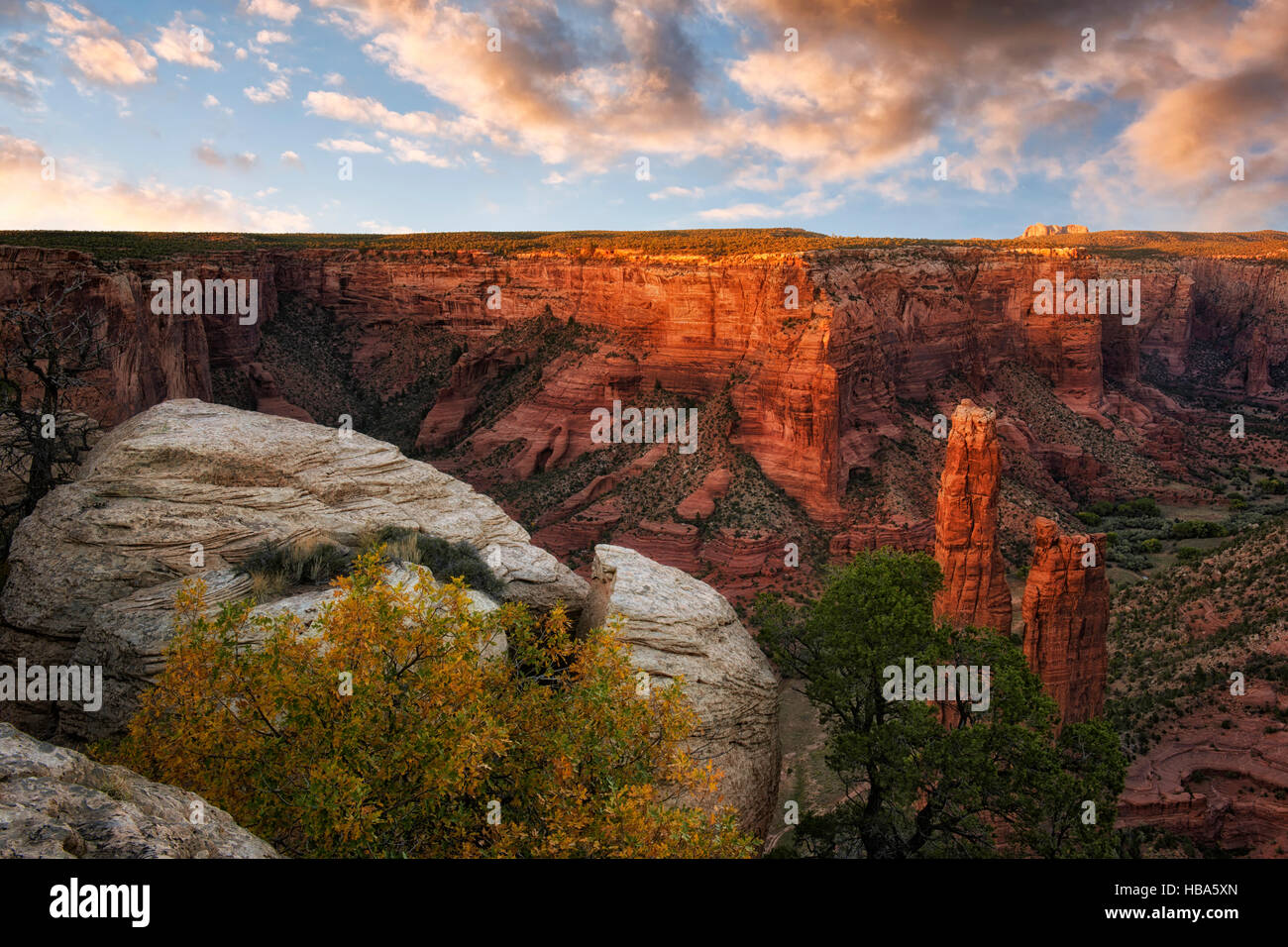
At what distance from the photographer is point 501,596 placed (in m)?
16.1

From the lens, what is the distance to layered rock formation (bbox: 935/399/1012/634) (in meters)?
27.6

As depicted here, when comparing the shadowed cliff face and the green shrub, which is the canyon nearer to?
the shadowed cliff face

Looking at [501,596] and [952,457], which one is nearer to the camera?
[501,596]

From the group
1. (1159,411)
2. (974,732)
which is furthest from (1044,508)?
(974,732)

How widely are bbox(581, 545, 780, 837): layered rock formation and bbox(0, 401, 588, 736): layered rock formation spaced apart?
2.37 m

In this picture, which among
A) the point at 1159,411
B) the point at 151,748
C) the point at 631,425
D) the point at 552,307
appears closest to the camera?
the point at 151,748

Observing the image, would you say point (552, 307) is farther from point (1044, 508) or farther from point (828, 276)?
point (1044, 508)

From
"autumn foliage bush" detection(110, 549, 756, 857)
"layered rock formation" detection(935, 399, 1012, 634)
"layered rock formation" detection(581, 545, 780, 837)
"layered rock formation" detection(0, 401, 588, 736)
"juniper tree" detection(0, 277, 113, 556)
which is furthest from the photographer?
"layered rock formation" detection(935, 399, 1012, 634)

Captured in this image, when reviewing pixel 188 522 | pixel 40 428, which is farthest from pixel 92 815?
pixel 40 428

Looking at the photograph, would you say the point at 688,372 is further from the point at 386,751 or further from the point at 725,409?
the point at 386,751

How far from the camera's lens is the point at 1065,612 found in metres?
25.1

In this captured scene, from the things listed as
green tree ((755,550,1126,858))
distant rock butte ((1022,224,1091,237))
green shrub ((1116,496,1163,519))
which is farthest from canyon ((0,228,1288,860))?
distant rock butte ((1022,224,1091,237))

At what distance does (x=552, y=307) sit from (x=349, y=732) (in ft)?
202

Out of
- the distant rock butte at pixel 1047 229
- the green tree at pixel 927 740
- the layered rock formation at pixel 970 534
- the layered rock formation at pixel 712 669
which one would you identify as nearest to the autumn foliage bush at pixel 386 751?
the layered rock formation at pixel 712 669
